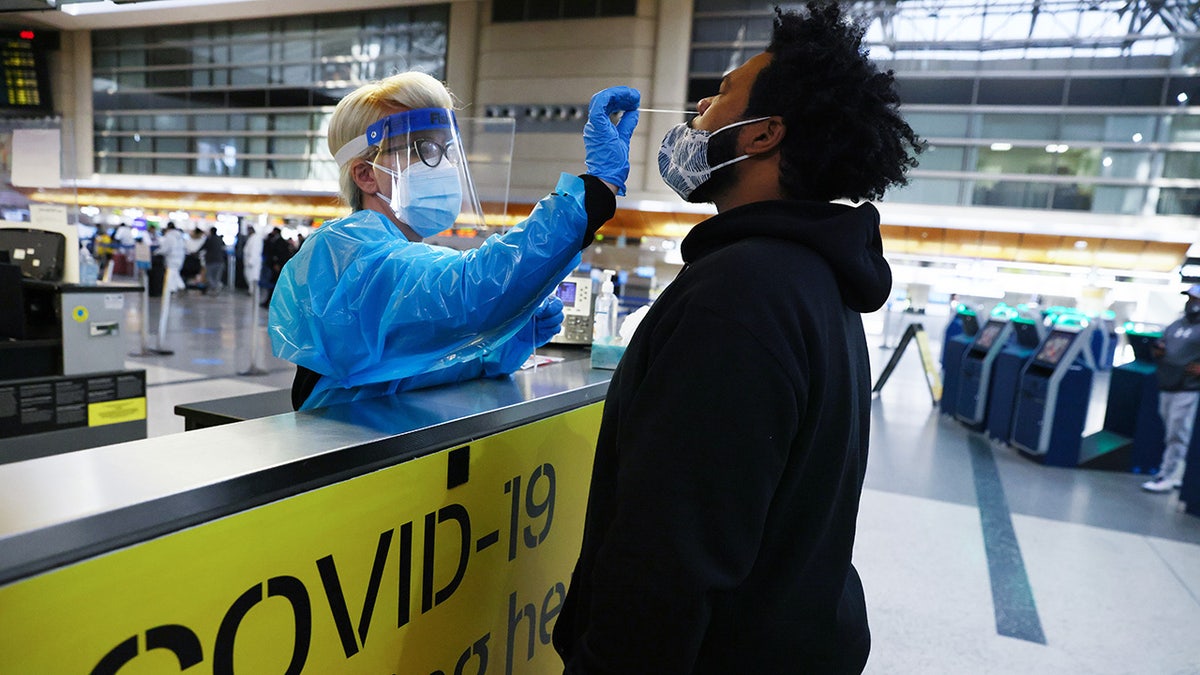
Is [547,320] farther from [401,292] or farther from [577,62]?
[577,62]

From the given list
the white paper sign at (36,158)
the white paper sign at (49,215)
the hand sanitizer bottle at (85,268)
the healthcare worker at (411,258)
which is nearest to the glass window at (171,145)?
the white paper sign at (36,158)

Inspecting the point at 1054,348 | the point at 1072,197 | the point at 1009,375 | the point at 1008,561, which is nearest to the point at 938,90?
the point at 1072,197

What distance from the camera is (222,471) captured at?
2.98 ft

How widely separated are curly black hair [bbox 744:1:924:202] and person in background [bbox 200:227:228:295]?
17.6 m

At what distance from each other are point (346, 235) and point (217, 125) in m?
25.0

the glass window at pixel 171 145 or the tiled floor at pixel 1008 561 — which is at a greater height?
the glass window at pixel 171 145

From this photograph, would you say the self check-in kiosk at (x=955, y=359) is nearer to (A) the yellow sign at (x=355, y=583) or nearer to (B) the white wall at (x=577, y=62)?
(A) the yellow sign at (x=355, y=583)

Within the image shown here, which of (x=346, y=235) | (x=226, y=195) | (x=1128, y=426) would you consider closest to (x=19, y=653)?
(x=346, y=235)

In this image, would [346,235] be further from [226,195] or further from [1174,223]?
[226,195]

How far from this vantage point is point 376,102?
1623 mm

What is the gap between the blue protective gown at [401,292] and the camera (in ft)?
4.27

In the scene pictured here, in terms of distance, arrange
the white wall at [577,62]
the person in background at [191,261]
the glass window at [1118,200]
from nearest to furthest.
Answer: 1. the glass window at [1118,200]
2. the person in background at [191,261]
3. the white wall at [577,62]

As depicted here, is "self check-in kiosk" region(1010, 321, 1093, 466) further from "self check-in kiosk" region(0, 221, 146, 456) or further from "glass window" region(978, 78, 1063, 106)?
"glass window" region(978, 78, 1063, 106)

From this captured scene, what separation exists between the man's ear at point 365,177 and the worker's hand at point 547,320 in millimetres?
519
